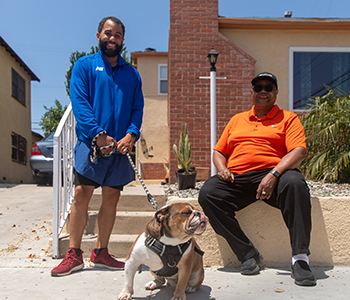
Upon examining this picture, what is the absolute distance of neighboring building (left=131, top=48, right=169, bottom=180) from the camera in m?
13.5

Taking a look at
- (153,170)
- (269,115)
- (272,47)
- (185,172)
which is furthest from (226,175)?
(153,170)

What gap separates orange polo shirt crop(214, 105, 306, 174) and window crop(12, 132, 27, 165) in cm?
1464

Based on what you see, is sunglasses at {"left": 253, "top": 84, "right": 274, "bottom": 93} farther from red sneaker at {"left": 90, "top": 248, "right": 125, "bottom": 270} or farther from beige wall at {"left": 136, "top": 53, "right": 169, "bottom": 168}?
beige wall at {"left": 136, "top": 53, "right": 169, "bottom": 168}

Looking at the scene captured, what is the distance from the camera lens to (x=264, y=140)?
327 centimetres

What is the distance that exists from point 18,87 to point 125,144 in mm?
15774

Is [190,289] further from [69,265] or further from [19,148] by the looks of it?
[19,148]

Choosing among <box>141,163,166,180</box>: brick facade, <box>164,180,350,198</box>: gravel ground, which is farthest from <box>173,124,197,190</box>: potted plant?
<box>141,163,166,180</box>: brick facade

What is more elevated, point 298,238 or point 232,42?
point 232,42

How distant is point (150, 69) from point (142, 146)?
11.2 feet

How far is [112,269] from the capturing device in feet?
10.4

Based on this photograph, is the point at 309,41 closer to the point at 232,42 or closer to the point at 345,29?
the point at 345,29

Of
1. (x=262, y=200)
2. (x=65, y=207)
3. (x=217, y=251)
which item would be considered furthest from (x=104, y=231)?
(x=262, y=200)

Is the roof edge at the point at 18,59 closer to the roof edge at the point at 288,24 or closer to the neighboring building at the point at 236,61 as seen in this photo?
the neighboring building at the point at 236,61

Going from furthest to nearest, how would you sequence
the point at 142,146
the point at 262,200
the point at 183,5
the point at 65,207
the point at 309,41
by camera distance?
the point at 142,146 < the point at 309,41 < the point at 183,5 < the point at 65,207 < the point at 262,200
